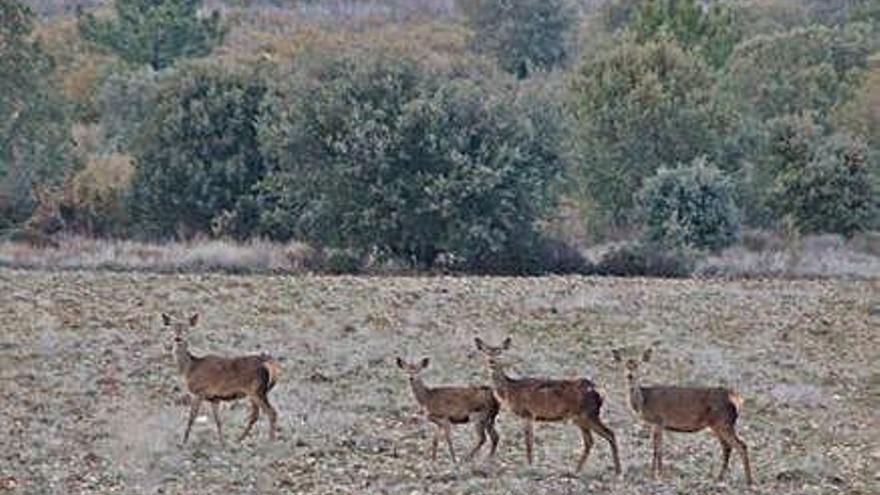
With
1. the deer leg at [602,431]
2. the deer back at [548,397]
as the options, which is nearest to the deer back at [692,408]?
the deer leg at [602,431]

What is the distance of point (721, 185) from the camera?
47562mm

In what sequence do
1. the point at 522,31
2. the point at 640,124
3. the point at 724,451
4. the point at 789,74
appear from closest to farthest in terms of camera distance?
the point at 724,451, the point at 640,124, the point at 789,74, the point at 522,31

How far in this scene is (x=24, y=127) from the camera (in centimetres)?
5019

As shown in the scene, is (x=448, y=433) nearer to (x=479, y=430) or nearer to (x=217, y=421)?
(x=479, y=430)

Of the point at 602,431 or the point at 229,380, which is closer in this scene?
the point at 602,431

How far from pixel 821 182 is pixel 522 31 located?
38585 millimetres

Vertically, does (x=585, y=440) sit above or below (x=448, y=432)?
above

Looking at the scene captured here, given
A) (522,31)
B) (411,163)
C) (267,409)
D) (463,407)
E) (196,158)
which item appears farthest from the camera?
(522,31)

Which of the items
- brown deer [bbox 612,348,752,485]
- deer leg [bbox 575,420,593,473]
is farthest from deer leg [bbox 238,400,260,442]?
brown deer [bbox 612,348,752,485]

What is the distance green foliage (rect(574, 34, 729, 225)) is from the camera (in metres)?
52.6

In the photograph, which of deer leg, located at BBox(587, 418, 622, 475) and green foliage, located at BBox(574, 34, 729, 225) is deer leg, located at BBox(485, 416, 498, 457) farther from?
green foliage, located at BBox(574, 34, 729, 225)

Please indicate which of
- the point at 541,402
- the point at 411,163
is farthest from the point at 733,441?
the point at 411,163

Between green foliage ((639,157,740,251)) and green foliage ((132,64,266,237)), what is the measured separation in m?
10.2

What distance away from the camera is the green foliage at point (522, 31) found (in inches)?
3398
